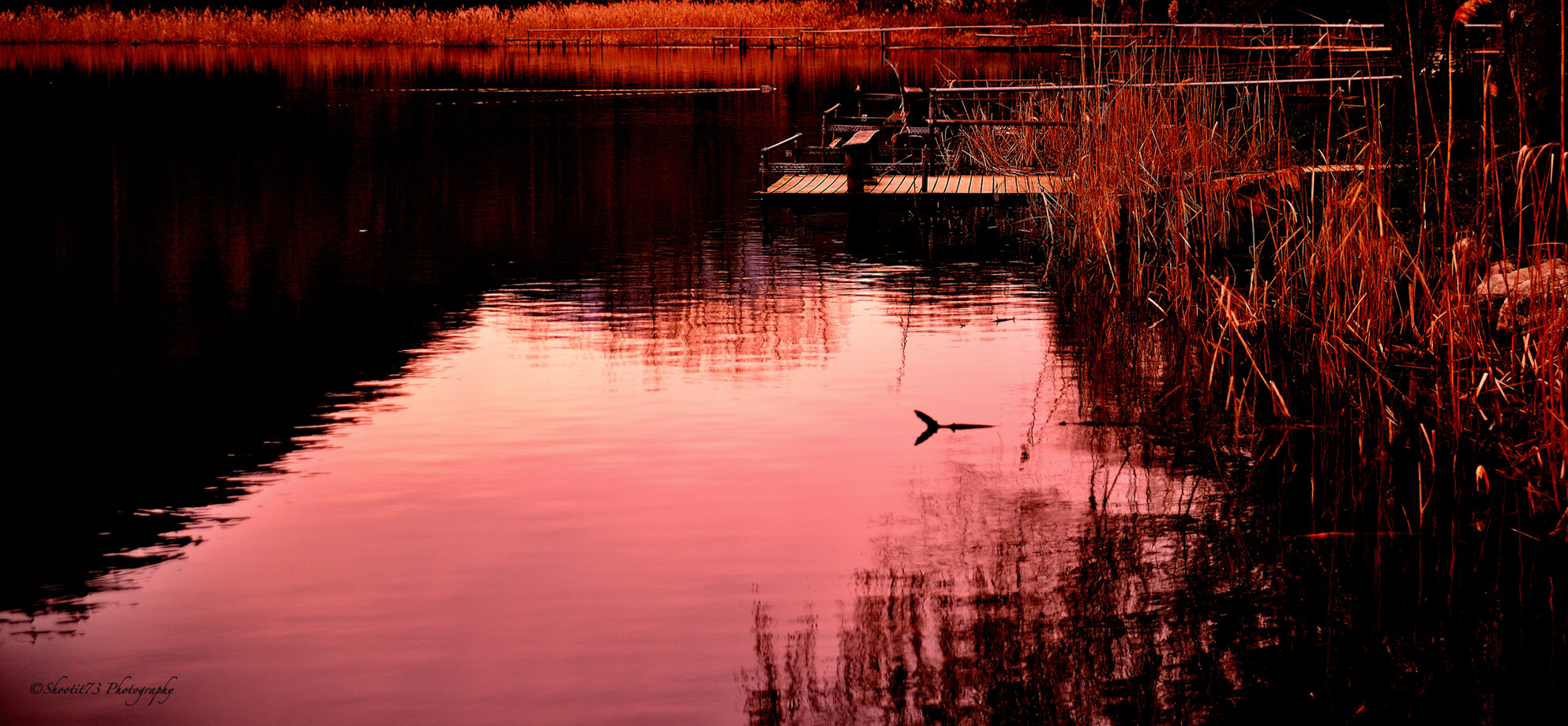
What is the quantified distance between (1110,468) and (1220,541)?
0.92 m

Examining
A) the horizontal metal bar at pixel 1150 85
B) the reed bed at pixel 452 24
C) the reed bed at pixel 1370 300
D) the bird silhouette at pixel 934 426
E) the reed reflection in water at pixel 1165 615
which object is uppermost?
the reed bed at pixel 452 24

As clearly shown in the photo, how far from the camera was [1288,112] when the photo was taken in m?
15.9

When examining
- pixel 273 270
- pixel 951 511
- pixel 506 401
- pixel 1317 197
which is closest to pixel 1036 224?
pixel 1317 197

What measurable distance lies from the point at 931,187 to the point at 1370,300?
7.03m

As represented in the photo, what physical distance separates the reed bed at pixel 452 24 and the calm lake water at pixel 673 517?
1386 inches

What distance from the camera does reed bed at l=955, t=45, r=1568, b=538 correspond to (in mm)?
5582

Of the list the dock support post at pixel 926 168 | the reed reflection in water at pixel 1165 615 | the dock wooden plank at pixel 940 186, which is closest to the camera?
the reed reflection in water at pixel 1165 615

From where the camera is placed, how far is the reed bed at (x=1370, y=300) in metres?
5.58

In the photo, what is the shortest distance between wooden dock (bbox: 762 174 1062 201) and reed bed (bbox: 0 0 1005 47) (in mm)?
31898

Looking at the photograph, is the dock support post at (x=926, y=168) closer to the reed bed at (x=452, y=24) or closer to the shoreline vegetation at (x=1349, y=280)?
the shoreline vegetation at (x=1349, y=280)

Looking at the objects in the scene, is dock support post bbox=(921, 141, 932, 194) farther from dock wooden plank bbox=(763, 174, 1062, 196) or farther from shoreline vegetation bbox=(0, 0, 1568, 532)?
shoreline vegetation bbox=(0, 0, 1568, 532)

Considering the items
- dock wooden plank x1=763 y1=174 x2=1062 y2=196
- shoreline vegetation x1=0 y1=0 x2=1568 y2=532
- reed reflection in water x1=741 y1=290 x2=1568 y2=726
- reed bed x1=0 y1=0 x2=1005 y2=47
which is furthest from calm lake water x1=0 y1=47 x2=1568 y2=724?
reed bed x1=0 y1=0 x2=1005 y2=47

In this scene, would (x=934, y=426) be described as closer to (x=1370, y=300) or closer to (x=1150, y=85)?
(x=1370, y=300)

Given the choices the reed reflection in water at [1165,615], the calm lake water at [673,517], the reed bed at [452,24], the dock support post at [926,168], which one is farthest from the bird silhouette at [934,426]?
the reed bed at [452,24]
